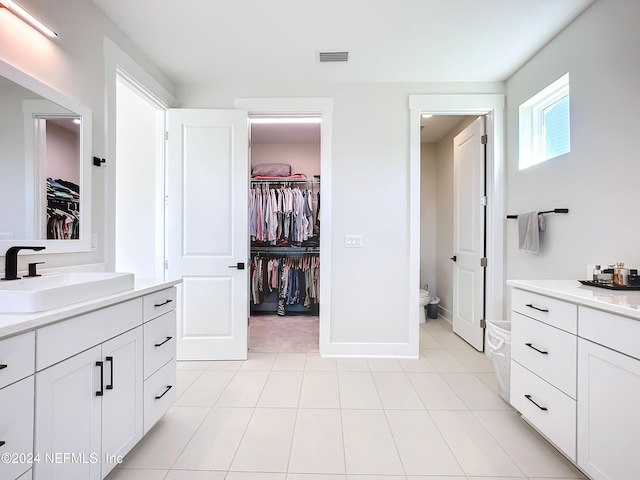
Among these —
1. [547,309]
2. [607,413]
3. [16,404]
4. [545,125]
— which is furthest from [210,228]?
[545,125]

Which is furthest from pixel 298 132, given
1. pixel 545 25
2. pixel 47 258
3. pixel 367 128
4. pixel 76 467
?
pixel 76 467

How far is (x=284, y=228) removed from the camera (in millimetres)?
3744

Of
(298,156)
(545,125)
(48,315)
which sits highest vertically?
(298,156)

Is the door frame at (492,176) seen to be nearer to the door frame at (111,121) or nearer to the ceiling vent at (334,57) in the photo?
the ceiling vent at (334,57)

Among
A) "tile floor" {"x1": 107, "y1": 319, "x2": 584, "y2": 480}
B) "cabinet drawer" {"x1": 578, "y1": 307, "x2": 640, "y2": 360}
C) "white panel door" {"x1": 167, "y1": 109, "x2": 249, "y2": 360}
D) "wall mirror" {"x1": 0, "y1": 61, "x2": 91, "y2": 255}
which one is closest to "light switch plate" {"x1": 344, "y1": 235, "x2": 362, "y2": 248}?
"white panel door" {"x1": 167, "y1": 109, "x2": 249, "y2": 360}

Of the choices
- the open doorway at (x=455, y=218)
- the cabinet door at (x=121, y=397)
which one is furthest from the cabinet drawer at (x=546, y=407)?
the cabinet door at (x=121, y=397)

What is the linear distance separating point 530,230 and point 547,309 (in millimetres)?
943

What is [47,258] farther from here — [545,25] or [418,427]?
[545,25]

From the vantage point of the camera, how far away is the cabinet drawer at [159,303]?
143cm

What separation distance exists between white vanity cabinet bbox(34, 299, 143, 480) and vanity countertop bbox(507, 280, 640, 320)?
1.97 meters

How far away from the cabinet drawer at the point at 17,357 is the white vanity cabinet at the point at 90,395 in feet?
0.09

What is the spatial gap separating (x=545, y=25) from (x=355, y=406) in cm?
280

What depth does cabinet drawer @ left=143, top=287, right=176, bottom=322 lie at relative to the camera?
1426 mm

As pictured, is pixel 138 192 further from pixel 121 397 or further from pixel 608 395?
pixel 608 395
